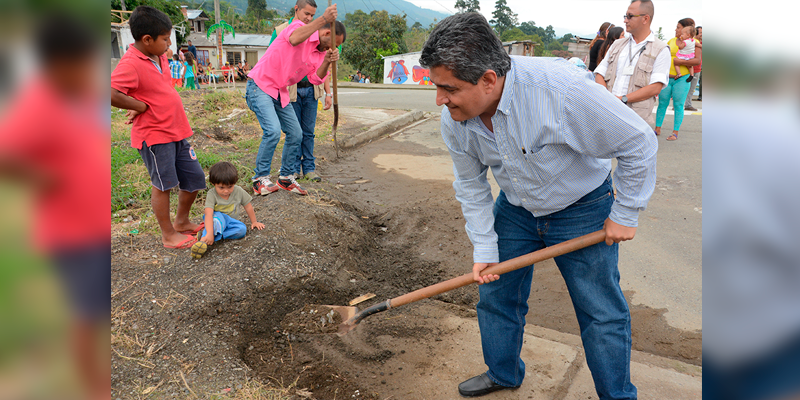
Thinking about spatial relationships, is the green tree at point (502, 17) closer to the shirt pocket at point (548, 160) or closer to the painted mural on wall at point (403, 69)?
the painted mural on wall at point (403, 69)

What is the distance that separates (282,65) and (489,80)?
307cm

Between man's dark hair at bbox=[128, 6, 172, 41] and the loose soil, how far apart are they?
1.53 meters

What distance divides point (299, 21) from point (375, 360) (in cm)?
323

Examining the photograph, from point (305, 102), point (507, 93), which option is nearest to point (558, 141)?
point (507, 93)

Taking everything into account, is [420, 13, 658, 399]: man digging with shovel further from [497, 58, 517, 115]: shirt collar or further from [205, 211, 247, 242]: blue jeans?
[205, 211, 247, 242]: blue jeans

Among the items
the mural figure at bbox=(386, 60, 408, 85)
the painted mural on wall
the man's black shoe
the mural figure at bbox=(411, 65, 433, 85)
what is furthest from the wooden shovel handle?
the mural figure at bbox=(386, 60, 408, 85)

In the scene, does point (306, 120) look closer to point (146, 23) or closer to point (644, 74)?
point (146, 23)

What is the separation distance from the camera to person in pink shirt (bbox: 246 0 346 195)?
4395 millimetres

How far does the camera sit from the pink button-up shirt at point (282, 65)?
4.41 meters

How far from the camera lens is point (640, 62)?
4.37 metres
